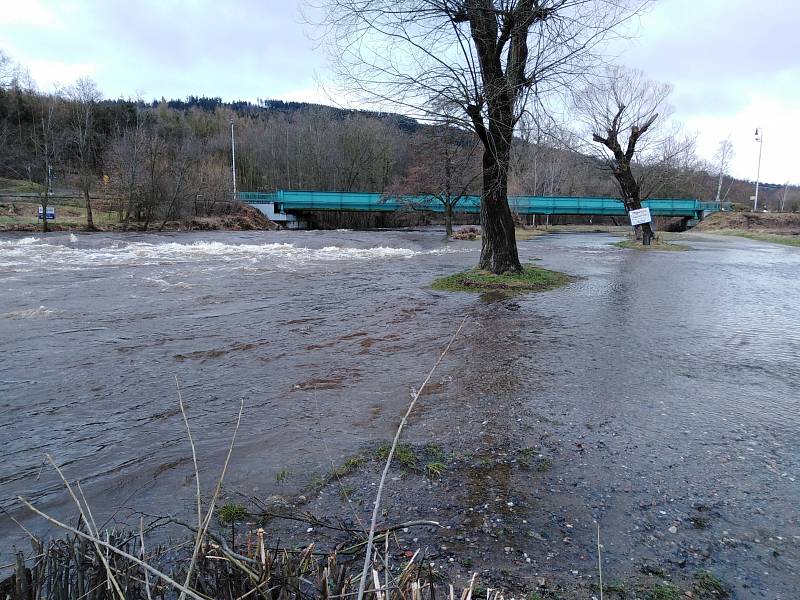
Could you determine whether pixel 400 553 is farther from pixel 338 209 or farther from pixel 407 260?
pixel 338 209

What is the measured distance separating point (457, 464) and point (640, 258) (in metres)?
19.2

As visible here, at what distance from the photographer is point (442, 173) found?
1508 inches

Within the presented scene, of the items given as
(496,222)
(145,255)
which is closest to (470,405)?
(496,222)

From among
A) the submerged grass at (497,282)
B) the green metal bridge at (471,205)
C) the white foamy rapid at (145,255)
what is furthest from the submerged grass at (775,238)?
the submerged grass at (497,282)

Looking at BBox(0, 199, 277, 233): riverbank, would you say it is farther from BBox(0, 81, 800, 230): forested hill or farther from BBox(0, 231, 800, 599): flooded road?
BBox(0, 231, 800, 599): flooded road

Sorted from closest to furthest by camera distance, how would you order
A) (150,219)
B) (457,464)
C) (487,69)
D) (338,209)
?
(457,464)
(487,69)
(150,219)
(338,209)

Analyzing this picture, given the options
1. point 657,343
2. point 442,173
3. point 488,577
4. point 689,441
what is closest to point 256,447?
point 488,577

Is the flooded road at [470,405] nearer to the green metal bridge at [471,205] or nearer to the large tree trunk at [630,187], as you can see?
the large tree trunk at [630,187]

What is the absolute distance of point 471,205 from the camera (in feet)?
167

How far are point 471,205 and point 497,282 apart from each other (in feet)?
133

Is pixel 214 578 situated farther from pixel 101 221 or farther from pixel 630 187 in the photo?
pixel 101 221

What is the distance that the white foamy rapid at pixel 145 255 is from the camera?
1605 centimetres

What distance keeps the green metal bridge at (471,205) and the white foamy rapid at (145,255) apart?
2718 cm

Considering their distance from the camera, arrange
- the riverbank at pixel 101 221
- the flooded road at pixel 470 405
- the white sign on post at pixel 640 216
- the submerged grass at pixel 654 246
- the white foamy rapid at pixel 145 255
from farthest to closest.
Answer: the riverbank at pixel 101 221 < the white sign on post at pixel 640 216 < the submerged grass at pixel 654 246 < the white foamy rapid at pixel 145 255 < the flooded road at pixel 470 405
